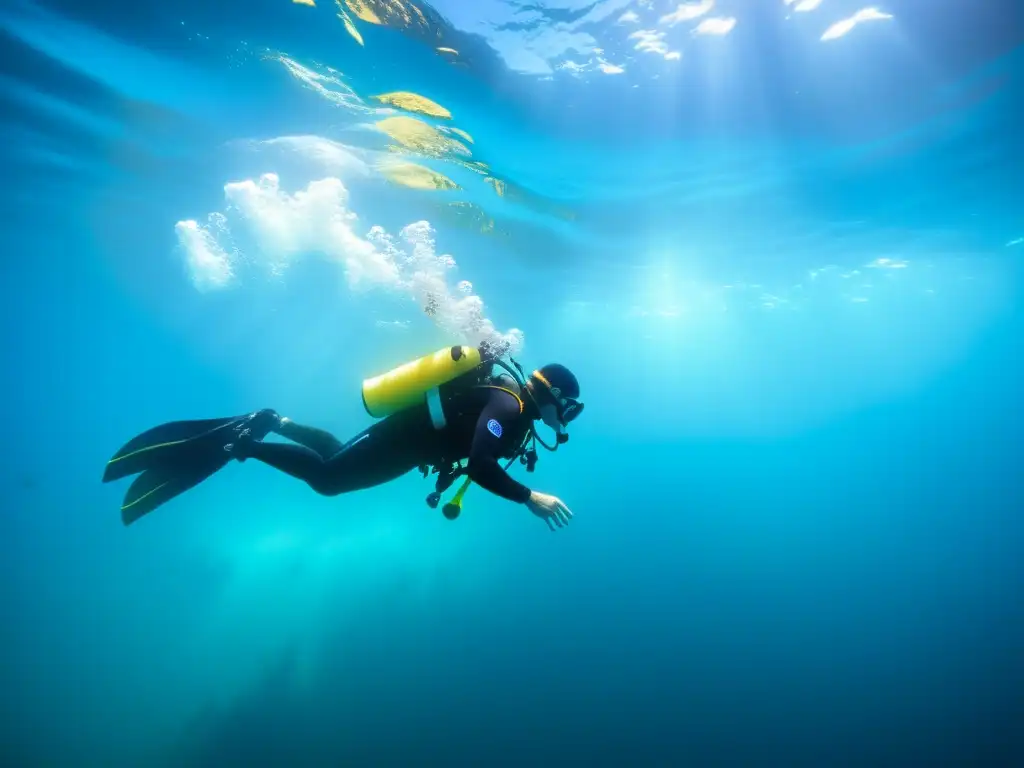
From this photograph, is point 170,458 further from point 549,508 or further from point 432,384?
point 549,508

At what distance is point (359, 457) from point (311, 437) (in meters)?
1.24

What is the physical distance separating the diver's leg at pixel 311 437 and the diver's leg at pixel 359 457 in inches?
22.4

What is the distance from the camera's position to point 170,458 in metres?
4.90

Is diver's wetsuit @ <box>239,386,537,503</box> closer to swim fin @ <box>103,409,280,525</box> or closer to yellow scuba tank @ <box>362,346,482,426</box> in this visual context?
yellow scuba tank @ <box>362,346,482,426</box>

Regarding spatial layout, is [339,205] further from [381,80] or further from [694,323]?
[694,323]

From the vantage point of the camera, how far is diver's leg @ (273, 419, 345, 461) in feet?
18.1

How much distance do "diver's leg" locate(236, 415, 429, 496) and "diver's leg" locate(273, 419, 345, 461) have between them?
1.87 feet

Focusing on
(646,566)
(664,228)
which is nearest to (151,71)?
(664,228)

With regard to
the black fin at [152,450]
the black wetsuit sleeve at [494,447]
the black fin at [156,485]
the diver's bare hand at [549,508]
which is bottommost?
the black fin at [156,485]

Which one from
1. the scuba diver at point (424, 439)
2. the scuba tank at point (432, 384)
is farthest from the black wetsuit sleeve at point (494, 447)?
the scuba tank at point (432, 384)

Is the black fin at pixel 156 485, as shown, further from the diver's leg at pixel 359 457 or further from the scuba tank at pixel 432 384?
the scuba tank at pixel 432 384

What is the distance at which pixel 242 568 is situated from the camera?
1777 cm

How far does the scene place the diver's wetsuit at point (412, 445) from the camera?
377 cm

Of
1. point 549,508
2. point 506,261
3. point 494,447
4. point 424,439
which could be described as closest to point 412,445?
point 424,439
